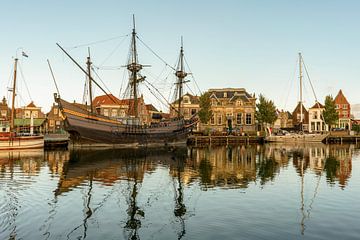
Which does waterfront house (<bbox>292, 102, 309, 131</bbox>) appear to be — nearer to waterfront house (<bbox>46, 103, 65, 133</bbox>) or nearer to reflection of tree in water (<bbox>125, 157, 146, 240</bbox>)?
waterfront house (<bbox>46, 103, 65, 133</bbox>)

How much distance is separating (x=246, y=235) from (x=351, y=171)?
22.1 meters

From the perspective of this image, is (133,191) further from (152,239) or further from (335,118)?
(335,118)

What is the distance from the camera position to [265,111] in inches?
3455

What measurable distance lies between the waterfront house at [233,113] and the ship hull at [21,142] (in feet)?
168

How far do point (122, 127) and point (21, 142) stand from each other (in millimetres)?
17290

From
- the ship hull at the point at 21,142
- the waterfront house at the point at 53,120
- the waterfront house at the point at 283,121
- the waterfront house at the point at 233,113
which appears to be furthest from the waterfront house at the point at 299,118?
the ship hull at the point at 21,142

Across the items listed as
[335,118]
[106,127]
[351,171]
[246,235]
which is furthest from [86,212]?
[335,118]

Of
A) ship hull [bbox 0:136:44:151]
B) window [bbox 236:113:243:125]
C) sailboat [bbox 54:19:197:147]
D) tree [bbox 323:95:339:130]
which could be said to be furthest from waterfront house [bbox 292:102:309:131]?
ship hull [bbox 0:136:44:151]

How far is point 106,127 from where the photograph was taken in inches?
2299

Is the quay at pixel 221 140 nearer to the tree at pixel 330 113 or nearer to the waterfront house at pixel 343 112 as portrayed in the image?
the tree at pixel 330 113

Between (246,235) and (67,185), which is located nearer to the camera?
(246,235)

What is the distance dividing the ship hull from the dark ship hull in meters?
5.32

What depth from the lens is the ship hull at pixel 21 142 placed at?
5138 centimetres

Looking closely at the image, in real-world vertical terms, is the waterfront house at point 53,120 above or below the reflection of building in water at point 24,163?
above
